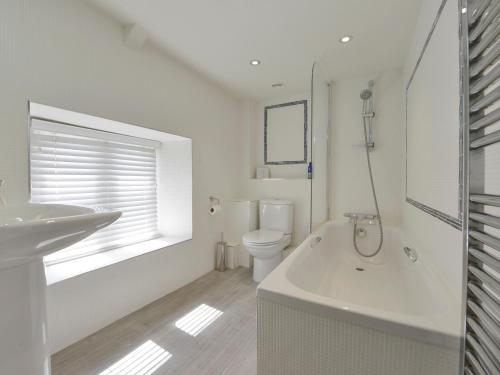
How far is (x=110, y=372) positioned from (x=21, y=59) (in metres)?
1.76

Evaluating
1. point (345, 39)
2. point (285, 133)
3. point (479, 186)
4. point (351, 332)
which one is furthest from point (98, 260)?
point (345, 39)

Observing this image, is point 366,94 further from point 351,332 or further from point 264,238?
point 351,332

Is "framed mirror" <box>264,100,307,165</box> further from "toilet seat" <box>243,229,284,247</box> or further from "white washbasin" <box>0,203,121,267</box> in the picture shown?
"white washbasin" <box>0,203,121,267</box>

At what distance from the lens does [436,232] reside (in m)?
1.25

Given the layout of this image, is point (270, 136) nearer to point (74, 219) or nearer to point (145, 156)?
point (145, 156)

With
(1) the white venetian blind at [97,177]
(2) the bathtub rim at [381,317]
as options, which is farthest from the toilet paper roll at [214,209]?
(2) the bathtub rim at [381,317]

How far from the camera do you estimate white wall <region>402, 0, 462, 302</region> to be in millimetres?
977

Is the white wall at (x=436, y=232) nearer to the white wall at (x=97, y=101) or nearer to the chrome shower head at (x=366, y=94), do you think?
the chrome shower head at (x=366, y=94)

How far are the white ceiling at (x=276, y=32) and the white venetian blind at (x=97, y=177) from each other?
92 cm

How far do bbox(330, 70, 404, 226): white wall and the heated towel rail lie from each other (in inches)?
74.5

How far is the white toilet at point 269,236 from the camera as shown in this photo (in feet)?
7.24

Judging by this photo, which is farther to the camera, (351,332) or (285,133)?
(285,133)

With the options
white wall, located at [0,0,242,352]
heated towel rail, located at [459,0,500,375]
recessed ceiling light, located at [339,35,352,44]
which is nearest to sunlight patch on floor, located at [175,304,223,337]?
white wall, located at [0,0,242,352]

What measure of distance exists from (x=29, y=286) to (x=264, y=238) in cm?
180
